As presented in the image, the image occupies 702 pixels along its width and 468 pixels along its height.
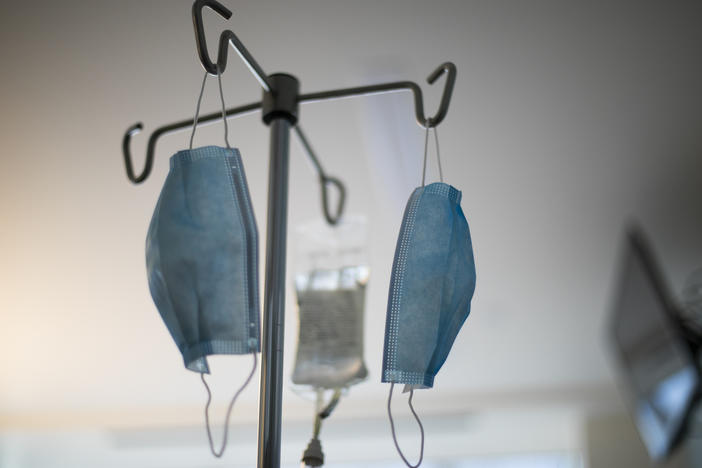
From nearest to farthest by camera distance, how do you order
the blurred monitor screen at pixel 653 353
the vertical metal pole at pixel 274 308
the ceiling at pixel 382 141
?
the vertical metal pole at pixel 274 308 < the ceiling at pixel 382 141 < the blurred monitor screen at pixel 653 353

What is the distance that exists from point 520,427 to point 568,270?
1.65 m

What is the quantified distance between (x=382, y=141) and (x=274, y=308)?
1.11m

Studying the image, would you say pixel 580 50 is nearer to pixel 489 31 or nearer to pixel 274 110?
pixel 489 31

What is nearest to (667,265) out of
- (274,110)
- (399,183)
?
(399,183)

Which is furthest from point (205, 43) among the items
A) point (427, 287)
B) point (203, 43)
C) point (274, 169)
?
point (427, 287)

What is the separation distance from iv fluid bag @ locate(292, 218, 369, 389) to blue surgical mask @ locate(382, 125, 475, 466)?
282 mm

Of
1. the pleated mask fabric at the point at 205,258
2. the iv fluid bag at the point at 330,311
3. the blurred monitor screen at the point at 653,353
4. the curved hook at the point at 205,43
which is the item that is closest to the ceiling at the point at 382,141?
the iv fluid bag at the point at 330,311

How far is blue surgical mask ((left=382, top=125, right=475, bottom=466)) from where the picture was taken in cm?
83

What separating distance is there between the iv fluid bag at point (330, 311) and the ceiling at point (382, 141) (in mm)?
88

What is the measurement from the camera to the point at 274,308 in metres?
0.87

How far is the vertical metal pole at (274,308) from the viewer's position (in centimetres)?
81

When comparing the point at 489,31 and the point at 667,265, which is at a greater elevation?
the point at 489,31

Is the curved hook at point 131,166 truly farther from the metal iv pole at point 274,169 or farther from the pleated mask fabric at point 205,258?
the pleated mask fabric at point 205,258

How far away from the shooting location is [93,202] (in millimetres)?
2102
